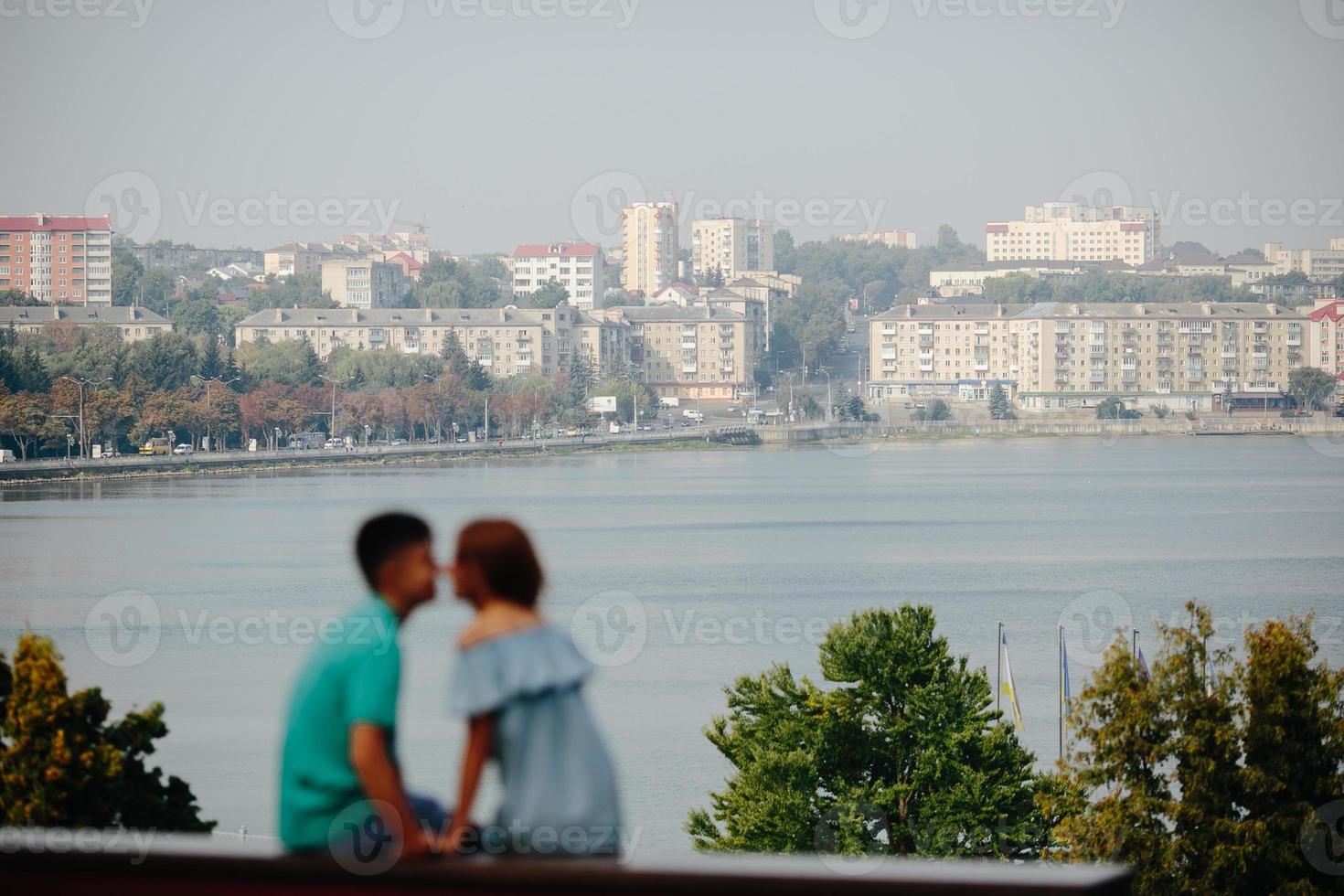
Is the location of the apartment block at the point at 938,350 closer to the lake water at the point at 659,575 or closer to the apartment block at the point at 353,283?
the apartment block at the point at 353,283

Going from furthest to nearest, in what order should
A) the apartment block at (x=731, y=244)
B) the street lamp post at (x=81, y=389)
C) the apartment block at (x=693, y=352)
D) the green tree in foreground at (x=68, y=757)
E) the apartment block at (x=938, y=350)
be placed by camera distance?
the apartment block at (x=731, y=244) < the apartment block at (x=938, y=350) < the apartment block at (x=693, y=352) < the street lamp post at (x=81, y=389) < the green tree in foreground at (x=68, y=757)

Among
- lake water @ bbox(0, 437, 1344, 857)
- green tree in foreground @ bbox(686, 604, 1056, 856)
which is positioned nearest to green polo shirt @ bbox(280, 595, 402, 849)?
lake water @ bbox(0, 437, 1344, 857)

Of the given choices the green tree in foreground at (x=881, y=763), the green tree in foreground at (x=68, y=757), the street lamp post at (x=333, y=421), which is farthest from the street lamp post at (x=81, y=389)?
the green tree in foreground at (x=68, y=757)

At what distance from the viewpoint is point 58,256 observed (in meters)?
82.1

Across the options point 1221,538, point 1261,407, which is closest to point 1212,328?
point 1261,407

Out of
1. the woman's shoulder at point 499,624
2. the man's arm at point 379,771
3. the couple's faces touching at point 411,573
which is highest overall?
the couple's faces touching at point 411,573

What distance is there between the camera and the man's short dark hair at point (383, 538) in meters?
1.98

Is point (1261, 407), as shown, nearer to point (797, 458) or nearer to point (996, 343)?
point (996, 343)

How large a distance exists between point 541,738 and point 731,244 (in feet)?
392

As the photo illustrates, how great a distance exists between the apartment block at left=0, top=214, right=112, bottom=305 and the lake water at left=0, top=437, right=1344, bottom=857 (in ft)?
113

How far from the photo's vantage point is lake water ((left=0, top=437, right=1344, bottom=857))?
14.3m

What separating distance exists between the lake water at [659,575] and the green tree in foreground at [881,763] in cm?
77

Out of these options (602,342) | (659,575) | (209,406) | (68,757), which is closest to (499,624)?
(68,757)

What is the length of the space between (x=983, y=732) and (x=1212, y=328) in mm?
81116
